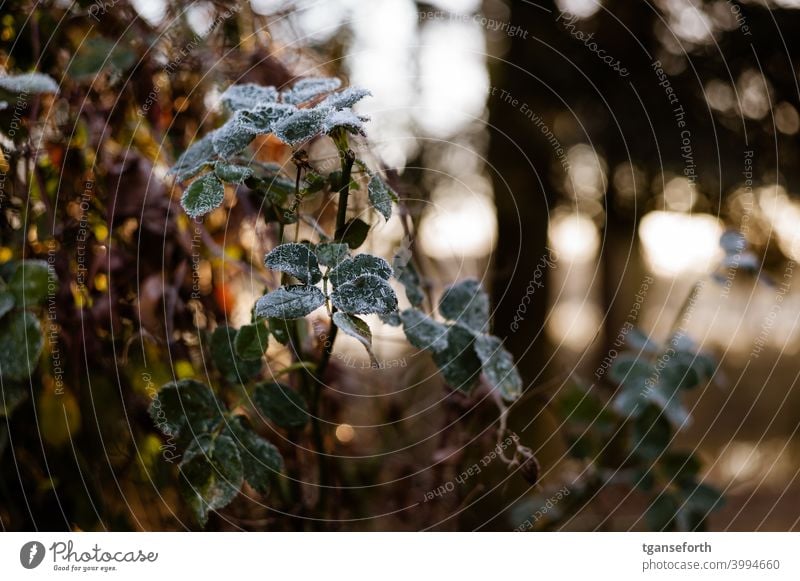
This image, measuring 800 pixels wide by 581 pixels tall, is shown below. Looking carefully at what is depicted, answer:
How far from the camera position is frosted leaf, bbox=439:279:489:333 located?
505 mm

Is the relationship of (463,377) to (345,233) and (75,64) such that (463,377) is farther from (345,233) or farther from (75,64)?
(75,64)

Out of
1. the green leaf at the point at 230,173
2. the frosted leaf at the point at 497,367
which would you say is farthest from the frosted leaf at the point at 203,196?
the frosted leaf at the point at 497,367

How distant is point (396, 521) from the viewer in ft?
2.68

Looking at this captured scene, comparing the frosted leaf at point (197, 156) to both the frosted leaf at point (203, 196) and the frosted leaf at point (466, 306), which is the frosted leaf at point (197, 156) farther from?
the frosted leaf at point (466, 306)

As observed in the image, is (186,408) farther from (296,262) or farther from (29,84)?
(29,84)

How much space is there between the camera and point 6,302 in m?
0.47

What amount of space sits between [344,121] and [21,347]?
31 cm

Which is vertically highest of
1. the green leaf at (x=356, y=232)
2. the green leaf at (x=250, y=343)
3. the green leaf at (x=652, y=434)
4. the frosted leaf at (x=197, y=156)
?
the frosted leaf at (x=197, y=156)

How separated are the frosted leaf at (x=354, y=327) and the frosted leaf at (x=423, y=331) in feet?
0.29

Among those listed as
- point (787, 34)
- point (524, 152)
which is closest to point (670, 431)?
point (524, 152)

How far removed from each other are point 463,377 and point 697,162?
1366 millimetres

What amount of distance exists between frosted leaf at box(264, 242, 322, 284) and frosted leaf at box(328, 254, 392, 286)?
12mm

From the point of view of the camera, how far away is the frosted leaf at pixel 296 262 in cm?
38

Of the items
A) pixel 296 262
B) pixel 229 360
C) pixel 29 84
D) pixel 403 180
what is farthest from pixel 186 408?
pixel 403 180
